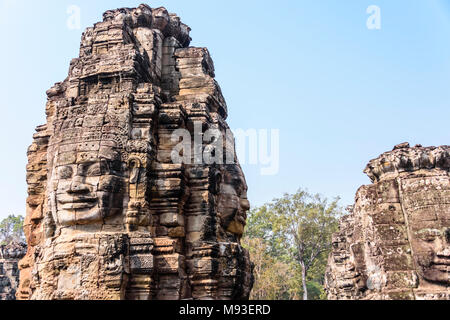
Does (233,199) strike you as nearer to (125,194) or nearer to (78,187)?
(125,194)

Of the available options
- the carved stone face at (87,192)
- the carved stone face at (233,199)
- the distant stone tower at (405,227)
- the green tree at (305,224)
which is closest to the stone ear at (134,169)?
the carved stone face at (87,192)

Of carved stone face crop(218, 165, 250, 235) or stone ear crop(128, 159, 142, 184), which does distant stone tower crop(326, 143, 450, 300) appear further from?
stone ear crop(128, 159, 142, 184)

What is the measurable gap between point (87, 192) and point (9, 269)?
40.6ft

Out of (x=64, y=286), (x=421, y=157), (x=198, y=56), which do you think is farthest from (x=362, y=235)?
(x=64, y=286)

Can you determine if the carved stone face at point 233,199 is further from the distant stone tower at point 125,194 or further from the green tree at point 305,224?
the green tree at point 305,224

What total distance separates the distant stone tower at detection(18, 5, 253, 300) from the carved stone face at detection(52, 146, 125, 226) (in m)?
0.01

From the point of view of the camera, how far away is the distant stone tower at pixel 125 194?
5.98 meters

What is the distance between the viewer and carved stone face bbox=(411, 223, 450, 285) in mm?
6927

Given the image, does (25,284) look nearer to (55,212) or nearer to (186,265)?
(55,212)

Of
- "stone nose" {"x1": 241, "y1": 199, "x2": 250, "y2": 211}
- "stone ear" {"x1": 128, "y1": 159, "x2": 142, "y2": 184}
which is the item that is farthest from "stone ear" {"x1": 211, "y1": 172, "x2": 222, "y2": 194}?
"stone ear" {"x1": 128, "y1": 159, "x2": 142, "y2": 184}

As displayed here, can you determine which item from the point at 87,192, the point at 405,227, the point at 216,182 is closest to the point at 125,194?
the point at 87,192

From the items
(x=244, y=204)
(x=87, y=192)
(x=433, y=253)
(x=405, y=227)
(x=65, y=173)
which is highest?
(x=65, y=173)

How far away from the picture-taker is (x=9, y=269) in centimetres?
1644
